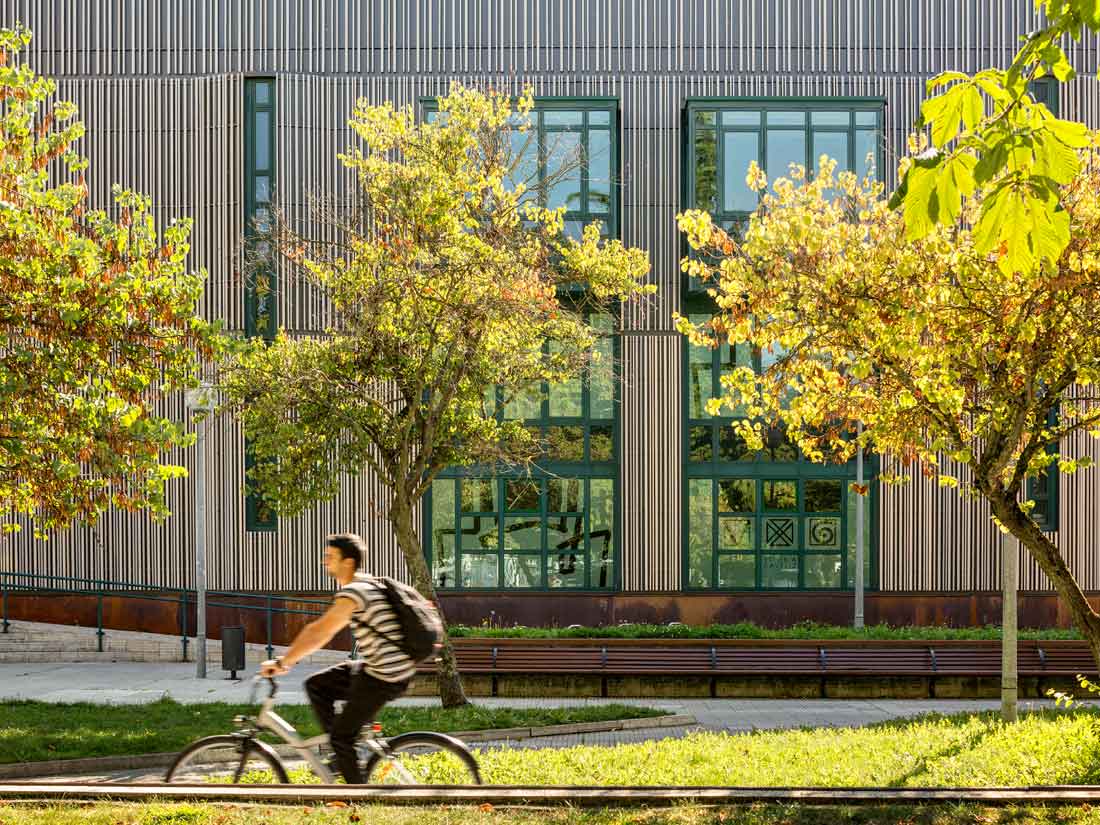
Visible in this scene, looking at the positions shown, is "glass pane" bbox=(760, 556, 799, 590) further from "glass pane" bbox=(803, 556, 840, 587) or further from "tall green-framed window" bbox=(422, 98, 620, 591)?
"tall green-framed window" bbox=(422, 98, 620, 591)

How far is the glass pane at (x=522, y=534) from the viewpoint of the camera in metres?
26.1

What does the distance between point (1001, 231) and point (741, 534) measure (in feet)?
77.2

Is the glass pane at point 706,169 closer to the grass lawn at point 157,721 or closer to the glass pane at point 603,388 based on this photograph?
the glass pane at point 603,388

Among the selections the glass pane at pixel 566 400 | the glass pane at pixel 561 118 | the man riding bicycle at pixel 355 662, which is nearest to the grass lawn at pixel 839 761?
the man riding bicycle at pixel 355 662

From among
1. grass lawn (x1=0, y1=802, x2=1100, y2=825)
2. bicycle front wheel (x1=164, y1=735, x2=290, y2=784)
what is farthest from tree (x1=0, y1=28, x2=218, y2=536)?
grass lawn (x1=0, y1=802, x2=1100, y2=825)

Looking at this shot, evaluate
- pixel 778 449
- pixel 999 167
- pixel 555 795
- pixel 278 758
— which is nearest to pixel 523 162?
pixel 778 449

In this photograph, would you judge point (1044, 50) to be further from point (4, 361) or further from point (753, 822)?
point (4, 361)

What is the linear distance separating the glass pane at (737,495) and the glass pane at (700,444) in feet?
2.33

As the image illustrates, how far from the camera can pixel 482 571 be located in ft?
85.7

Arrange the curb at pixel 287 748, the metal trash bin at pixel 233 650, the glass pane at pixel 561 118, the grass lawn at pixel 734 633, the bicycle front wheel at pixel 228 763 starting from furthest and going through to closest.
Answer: the glass pane at pixel 561 118, the grass lawn at pixel 734 633, the metal trash bin at pixel 233 650, the curb at pixel 287 748, the bicycle front wheel at pixel 228 763

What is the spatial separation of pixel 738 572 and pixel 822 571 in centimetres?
193

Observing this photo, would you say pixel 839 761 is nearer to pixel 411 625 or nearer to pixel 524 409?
pixel 411 625

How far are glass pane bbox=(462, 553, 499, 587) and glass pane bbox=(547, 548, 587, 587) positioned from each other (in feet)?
4.18

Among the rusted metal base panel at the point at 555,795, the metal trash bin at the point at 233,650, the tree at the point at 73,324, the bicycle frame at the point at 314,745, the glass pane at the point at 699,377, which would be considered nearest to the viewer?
the rusted metal base panel at the point at 555,795
